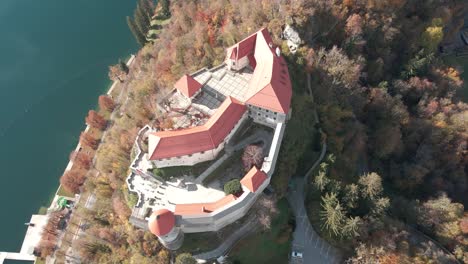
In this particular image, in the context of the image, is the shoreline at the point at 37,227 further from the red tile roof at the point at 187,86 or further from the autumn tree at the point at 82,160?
the red tile roof at the point at 187,86

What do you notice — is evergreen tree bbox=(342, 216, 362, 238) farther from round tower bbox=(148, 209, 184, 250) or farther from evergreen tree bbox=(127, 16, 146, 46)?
evergreen tree bbox=(127, 16, 146, 46)

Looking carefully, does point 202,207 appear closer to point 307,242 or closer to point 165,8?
point 307,242

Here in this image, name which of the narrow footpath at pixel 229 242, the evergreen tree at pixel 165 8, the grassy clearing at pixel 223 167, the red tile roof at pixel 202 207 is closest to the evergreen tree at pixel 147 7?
the evergreen tree at pixel 165 8

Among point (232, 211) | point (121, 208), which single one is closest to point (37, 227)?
point (121, 208)

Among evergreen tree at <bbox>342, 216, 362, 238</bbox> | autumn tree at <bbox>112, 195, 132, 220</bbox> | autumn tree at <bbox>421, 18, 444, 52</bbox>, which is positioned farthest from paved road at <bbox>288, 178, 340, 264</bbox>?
autumn tree at <bbox>421, 18, 444, 52</bbox>

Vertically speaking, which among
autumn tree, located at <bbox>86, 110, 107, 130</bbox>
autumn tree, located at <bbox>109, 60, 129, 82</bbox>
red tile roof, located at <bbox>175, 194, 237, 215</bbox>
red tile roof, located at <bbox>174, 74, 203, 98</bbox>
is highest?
autumn tree, located at <bbox>109, 60, 129, 82</bbox>
